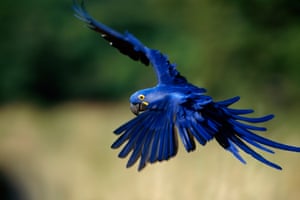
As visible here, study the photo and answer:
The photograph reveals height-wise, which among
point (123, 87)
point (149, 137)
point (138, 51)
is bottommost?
point (149, 137)

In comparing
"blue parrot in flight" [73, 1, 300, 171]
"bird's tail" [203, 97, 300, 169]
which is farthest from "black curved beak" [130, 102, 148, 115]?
"bird's tail" [203, 97, 300, 169]

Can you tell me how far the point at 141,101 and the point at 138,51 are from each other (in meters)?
0.12

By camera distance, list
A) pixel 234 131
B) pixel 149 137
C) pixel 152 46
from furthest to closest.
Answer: pixel 152 46, pixel 234 131, pixel 149 137

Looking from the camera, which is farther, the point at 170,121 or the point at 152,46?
the point at 152,46

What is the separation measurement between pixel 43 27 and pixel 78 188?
1.64 feet

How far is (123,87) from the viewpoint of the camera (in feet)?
6.54

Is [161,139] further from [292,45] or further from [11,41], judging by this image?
[11,41]

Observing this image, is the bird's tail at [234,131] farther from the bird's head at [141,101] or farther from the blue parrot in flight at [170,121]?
the bird's head at [141,101]

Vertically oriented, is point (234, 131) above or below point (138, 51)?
below

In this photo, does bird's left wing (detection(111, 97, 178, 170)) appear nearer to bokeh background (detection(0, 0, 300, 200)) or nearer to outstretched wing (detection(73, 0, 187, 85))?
outstretched wing (detection(73, 0, 187, 85))

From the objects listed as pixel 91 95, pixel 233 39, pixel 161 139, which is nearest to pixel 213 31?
pixel 233 39

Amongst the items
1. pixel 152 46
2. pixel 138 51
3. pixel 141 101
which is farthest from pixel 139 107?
pixel 152 46

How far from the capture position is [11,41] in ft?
6.66

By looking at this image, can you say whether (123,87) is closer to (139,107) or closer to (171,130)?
(139,107)
